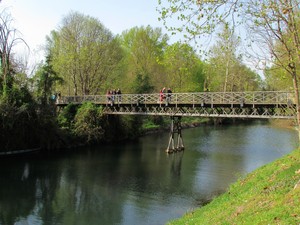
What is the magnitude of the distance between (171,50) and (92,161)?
58.5 ft

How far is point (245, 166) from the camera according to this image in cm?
2342

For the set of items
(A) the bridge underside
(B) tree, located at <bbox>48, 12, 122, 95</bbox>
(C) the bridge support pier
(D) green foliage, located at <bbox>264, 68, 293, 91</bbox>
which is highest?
(B) tree, located at <bbox>48, 12, 122, 95</bbox>

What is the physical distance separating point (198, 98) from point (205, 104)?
1.50 metres

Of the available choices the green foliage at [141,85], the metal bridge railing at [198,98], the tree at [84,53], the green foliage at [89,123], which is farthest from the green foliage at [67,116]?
the green foliage at [141,85]

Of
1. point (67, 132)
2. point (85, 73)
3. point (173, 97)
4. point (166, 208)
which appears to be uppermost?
point (85, 73)

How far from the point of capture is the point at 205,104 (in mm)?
27266

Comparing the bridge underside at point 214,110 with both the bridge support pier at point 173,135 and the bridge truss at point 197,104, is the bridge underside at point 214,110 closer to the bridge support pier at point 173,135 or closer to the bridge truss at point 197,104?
the bridge truss at point 197,104

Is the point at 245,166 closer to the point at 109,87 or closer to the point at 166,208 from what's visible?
the point at 166,208

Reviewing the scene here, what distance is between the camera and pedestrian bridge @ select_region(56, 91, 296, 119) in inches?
946

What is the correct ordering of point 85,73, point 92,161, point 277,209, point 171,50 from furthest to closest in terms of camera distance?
point 85,73 < point 92,161 < point 171,50 < point 277,209

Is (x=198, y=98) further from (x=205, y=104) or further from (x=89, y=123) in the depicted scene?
(x=89, y=123)

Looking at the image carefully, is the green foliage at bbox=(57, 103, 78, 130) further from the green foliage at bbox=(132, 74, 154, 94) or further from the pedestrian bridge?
the green foliage at bbox=(132, 74, 154, 94)

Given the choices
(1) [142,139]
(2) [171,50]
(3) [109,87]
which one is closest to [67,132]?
(1) [142,139]

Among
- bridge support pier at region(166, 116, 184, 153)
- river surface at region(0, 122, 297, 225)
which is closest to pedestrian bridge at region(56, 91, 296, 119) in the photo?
bridge support pier at region(166, 116, 184, 153)
